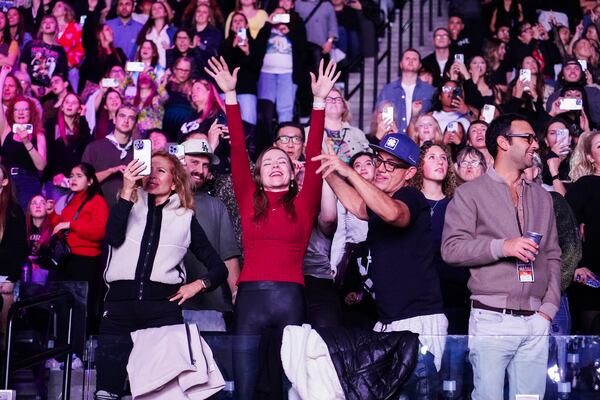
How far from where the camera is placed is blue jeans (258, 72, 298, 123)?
11.7m

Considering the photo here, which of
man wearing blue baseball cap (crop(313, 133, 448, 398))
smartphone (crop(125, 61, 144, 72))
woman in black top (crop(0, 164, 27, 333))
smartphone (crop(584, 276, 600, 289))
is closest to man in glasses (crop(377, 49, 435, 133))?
smartphone (crop(125, 61, 144, 72))

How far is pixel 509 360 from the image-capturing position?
573 centimetres

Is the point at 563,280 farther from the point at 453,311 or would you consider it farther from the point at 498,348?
the point at 498,348

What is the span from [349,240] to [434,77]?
14.8 feet

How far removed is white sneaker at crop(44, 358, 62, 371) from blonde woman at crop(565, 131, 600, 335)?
130 inches

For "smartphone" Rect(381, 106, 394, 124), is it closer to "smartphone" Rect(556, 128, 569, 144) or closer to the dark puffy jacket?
"smartphone" Rect(556, 128, 569, 144)

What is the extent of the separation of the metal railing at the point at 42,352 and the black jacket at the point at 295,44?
542cm

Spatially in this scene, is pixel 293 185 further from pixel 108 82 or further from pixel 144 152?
pixel 108 82

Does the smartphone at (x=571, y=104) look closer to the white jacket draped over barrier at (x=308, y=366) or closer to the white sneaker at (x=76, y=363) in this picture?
the white sneaker at (x=76, y=363)

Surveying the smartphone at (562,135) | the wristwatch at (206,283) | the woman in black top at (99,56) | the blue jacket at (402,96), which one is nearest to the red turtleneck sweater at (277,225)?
the wristwatch at (206,283)

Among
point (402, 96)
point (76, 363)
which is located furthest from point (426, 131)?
point (76, 363)

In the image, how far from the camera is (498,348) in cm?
565

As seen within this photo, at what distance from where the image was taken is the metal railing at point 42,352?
19.9 ft

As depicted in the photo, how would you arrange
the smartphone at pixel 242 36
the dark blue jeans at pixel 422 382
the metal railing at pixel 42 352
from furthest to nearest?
the smartphone at pixel 242 36
the metal railing at pixel 42 352
the dark blue jeans at pixel 422 382
